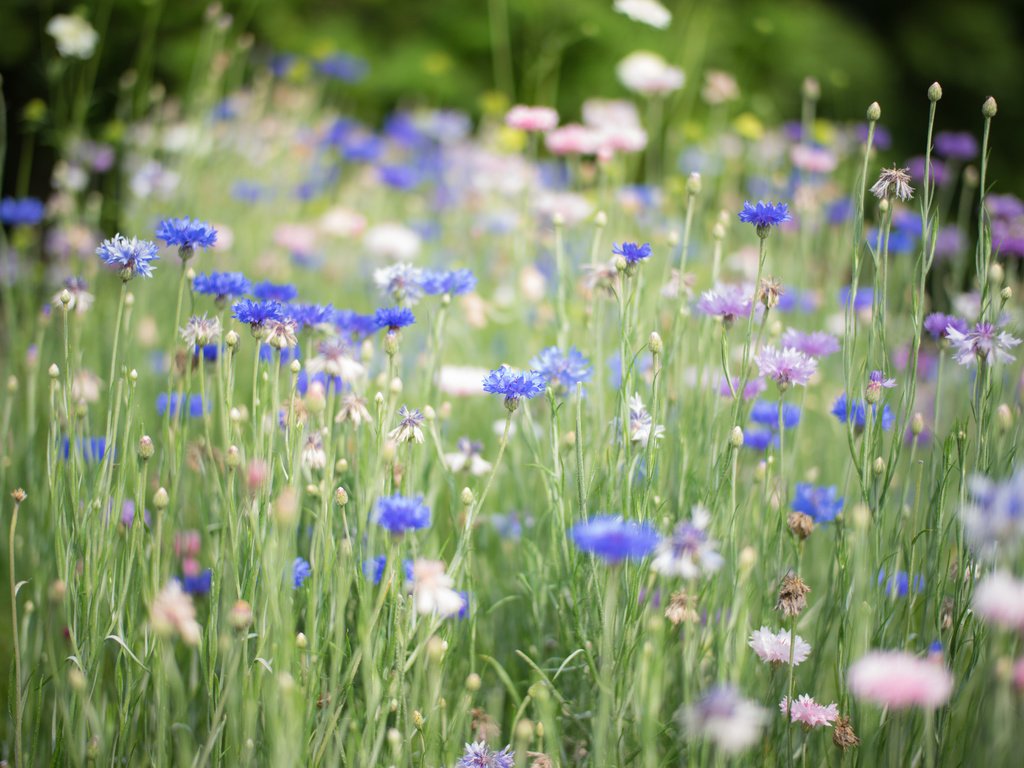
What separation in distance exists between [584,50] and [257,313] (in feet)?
14.2

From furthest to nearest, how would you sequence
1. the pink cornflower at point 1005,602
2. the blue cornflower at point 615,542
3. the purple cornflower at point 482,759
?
the purple cornflower at point 482,759 < the blue cornflower at point 615,542 < the pink cornflower at point 1005,602

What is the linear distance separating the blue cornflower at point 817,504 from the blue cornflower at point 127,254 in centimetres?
107

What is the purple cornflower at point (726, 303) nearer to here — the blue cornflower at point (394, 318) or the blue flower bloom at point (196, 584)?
the blue cornflower at point (394, 318)

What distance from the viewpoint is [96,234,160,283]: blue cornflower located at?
4.06 feet

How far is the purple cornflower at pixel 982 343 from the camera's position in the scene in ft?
3.86

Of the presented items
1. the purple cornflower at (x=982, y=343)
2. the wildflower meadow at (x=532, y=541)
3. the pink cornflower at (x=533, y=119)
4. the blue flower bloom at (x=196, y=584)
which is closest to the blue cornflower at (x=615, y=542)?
the wildflower meadow at (x=532, y=541)

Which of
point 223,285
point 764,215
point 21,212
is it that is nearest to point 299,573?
point 223,285

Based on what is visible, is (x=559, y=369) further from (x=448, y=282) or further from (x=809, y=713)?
(x=809, y=713)

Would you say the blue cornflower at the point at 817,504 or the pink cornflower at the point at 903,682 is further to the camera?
the blue cornflower at the point at 817,504

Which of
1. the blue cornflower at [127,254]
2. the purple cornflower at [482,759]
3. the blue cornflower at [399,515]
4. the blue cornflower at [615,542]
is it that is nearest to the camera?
the blue cornflower at [615,542]

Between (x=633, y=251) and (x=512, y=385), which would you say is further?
(x=633, y=251)

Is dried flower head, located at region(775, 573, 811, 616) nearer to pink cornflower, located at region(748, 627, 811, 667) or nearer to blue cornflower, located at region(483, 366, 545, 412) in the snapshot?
pink cornflower, located at region(748, 627, 811, 667)

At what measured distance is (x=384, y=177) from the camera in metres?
2.99

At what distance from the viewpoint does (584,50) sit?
5.09 meters
